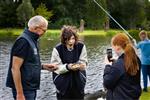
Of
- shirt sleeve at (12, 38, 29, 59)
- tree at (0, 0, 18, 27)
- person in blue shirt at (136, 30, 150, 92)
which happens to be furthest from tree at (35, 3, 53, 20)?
shirt sleeve at (12, 38, 29, 59)

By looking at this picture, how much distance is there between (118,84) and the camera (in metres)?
6.69

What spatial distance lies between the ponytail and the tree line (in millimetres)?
69038

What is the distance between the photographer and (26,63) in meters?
6.79

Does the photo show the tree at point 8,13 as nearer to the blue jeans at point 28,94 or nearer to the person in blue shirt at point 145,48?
the person in blue shirt at point 145,48

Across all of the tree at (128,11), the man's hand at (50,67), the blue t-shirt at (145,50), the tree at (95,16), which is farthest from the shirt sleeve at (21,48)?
the tree at (128,11)

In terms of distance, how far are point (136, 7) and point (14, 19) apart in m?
20.7

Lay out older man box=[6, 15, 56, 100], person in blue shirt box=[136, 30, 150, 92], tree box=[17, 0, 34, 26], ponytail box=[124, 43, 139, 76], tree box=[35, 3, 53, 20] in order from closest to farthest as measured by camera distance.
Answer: ponytail box=[124, 43, 139, 76], older man box=[6, 15, 56, 100], person in blue shirt box=[136, 30, 150, 92], tree box=[17, 0, 34, 26], tree box=[35, 3, 53, 20]

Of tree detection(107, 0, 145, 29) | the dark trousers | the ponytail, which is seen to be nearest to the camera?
the ponytail

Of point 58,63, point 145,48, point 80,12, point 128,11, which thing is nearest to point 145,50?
point 145,48

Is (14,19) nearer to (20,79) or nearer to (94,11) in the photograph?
(94,11)

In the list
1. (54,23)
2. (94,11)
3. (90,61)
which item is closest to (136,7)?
(94,11)

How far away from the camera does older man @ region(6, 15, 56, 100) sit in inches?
262

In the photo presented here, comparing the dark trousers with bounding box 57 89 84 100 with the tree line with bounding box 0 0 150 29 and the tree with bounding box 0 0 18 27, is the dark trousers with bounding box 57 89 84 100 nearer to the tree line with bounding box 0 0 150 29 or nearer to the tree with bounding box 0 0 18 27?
the tree line with bounding box 0 0 150 29

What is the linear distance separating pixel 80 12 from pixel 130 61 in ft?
266
